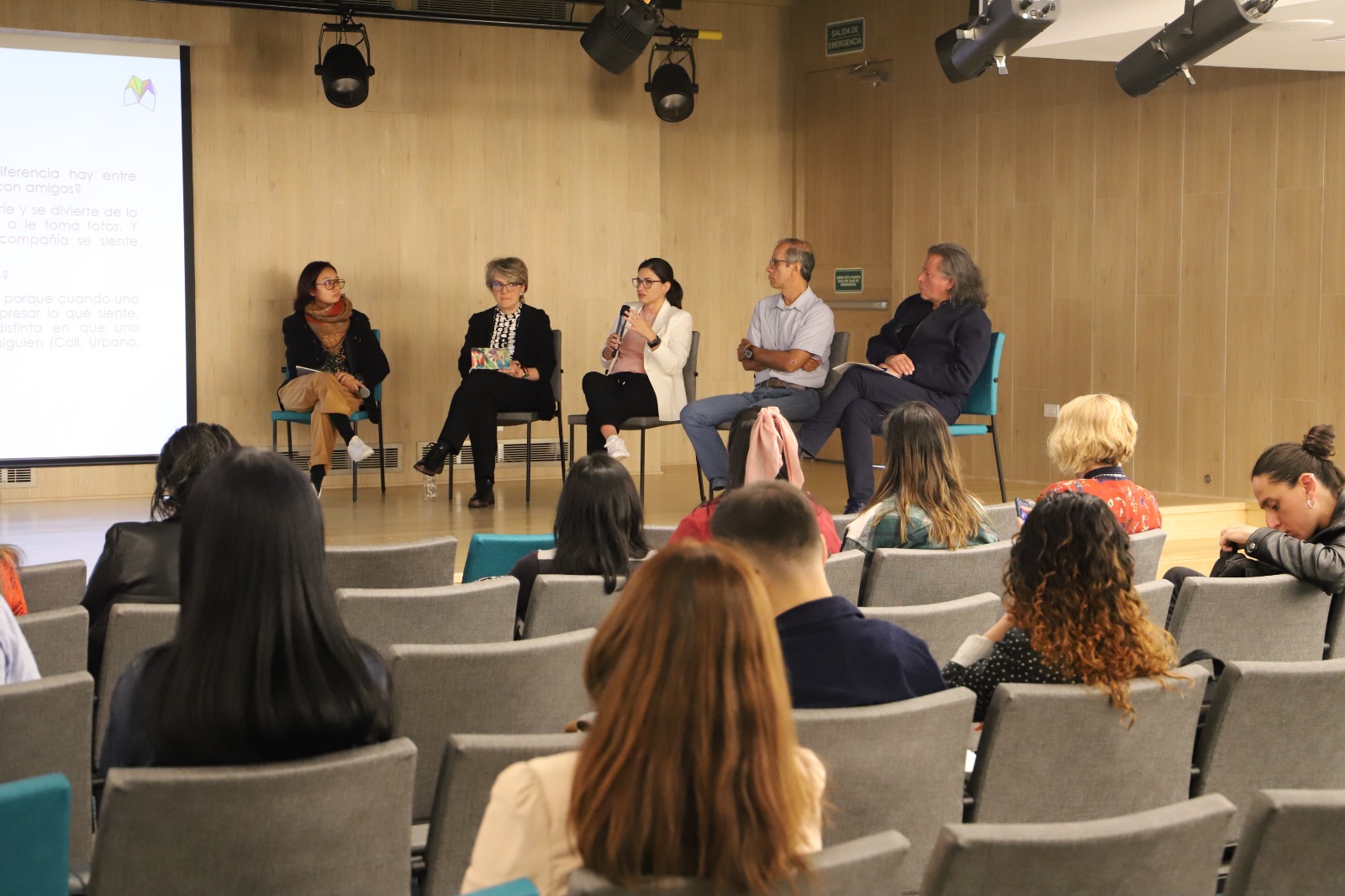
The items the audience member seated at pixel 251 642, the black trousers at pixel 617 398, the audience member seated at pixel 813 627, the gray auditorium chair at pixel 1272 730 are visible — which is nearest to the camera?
the audience member seated at pixel 251 642

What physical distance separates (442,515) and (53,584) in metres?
3.49

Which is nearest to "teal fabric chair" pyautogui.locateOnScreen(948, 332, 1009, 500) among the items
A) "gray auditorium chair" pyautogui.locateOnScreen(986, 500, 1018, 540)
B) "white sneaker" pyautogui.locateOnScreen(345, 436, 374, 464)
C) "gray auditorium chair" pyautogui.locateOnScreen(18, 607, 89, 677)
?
"gray auditorium chair" pyautogui.locateOnScreen(986, 500, 1018, 540)

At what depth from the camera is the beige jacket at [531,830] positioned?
1.43m

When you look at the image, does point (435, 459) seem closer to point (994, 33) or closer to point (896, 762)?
point (994, 33)

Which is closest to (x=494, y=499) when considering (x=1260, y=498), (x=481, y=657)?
(x=1260, y=498)

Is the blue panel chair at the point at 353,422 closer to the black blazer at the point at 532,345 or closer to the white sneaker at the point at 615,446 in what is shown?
the black blazer at the point at 532,345

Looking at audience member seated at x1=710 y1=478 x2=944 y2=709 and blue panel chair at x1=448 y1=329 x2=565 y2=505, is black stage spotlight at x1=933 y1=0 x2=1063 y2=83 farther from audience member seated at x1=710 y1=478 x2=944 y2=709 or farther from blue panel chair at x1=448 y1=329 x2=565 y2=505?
audience member seated at x1=710 y1=478 x2=944 y2=709

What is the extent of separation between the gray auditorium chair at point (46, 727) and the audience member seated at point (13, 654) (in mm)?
301

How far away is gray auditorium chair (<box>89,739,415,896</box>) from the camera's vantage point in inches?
66.6

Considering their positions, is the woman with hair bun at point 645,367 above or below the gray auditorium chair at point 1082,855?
above

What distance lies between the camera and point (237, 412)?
8.07 metres

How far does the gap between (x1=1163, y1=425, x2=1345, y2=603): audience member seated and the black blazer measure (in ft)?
14.4

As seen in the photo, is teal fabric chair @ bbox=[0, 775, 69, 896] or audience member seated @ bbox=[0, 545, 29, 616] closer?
teal fabric chair @ bbox=[0, 775, 69, 896]

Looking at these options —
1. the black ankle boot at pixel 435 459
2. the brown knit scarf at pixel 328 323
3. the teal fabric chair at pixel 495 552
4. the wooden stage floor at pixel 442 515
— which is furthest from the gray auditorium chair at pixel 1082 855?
the brown knit scarf at pixel 328 323
